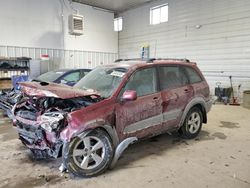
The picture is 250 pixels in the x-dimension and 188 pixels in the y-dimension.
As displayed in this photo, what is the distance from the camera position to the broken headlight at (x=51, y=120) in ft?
8.67

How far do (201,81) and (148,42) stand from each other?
721cm

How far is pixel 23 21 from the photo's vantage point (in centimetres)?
928

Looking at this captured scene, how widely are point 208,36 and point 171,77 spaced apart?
5.92 m

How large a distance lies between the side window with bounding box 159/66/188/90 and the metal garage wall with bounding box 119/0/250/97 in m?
5.02

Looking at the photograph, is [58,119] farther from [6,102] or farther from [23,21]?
[23,21]

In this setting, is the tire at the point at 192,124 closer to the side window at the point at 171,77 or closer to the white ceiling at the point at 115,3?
the side window at the point at 171,77

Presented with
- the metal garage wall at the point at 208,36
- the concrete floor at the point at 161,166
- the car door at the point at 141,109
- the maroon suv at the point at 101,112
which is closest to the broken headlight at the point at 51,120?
the maroon suv at the point at 101,112

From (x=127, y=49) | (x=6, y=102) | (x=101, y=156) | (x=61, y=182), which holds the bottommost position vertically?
(x=61, y=182)

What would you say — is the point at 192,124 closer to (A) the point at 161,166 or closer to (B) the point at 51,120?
(A) the point at 161,166

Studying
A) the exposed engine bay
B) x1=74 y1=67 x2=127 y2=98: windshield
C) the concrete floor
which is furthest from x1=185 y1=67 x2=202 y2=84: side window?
the exposed engine bay

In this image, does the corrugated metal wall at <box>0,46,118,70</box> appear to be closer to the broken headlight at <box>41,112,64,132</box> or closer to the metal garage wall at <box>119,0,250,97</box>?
the metal garage wall at <box>119,0,250,97</box>

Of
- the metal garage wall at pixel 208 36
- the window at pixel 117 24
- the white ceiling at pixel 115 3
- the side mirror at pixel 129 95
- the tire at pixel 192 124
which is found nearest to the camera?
the side mirror at pixel 129 95

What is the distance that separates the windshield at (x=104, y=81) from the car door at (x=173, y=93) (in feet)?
2.38

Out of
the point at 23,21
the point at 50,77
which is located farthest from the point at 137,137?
the point at 23,21
